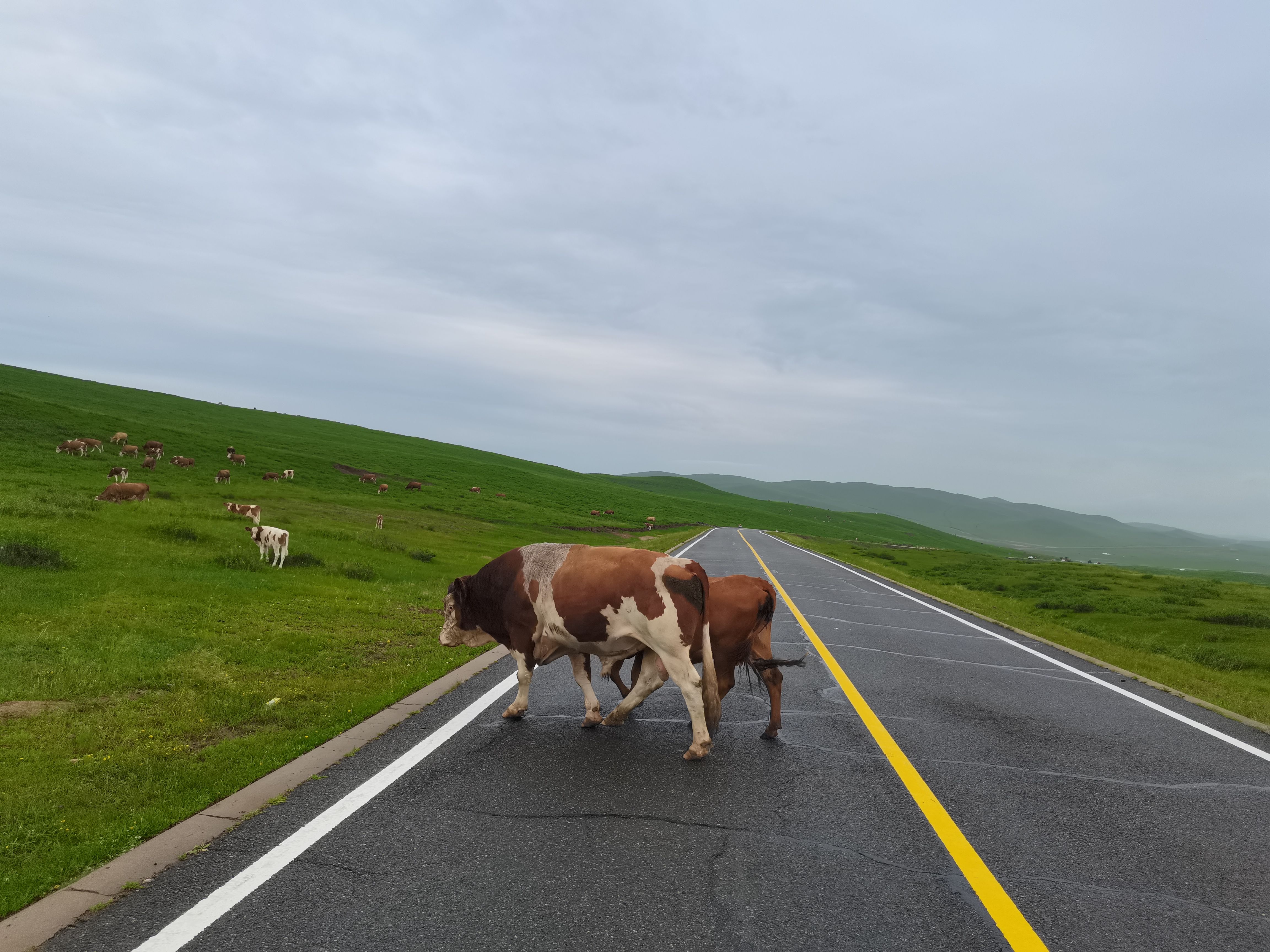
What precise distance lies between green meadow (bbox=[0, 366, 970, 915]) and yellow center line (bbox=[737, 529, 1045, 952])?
491 cm

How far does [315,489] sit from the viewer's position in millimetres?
49344

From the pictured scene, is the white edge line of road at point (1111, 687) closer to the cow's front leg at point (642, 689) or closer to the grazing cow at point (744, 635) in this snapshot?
the grazing cow at point (744, 635)

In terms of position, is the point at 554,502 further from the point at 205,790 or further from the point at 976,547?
the point at 976,547

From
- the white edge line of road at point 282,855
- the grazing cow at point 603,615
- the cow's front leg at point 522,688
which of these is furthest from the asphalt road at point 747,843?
the grazing cow at point 603,615

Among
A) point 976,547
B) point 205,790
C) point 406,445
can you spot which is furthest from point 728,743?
point 976,547

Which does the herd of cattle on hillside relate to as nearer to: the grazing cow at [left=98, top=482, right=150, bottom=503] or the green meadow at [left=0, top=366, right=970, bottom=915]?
the green meadow at [left=0, top=366, right=970, bottom=915]

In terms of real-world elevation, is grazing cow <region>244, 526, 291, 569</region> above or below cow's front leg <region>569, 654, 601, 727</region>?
below

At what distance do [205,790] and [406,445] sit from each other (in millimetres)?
113698

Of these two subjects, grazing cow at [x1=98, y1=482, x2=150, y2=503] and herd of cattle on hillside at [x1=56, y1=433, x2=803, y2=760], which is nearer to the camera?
herd of cattle on hillside at [x1=56, y1=433, x2=803, y2=760]

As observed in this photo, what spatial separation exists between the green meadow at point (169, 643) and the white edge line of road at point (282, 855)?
2.85ft

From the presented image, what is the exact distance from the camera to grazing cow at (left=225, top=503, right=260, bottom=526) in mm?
25953

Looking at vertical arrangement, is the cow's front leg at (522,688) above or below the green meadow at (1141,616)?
above

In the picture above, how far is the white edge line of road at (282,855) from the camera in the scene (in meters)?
3.43

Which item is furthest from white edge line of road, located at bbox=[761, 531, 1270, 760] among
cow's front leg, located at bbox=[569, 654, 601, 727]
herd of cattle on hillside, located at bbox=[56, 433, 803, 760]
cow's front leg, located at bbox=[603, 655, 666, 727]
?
cow's front leg, located at bbox=[569, 654, 601, 727]
